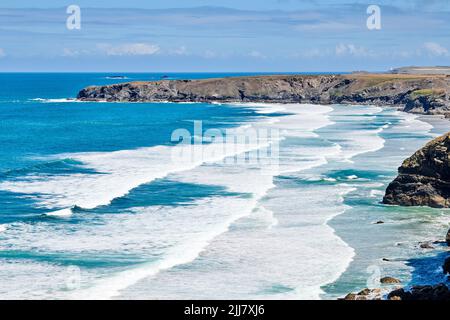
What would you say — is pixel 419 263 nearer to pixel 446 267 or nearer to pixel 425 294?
pixel 446 267

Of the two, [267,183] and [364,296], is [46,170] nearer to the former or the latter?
[267,183]

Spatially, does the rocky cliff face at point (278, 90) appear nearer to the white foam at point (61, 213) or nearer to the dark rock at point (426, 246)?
the white foam at point (61, 213)

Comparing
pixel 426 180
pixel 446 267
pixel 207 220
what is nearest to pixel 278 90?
pixel 426 180

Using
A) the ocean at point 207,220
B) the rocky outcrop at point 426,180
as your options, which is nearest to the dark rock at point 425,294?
the ocean at point 207,220

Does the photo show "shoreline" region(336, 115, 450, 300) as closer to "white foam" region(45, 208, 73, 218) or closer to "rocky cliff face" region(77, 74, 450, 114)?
"white foam" region(45, 208, 73, 218)

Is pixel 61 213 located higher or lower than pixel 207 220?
higher
